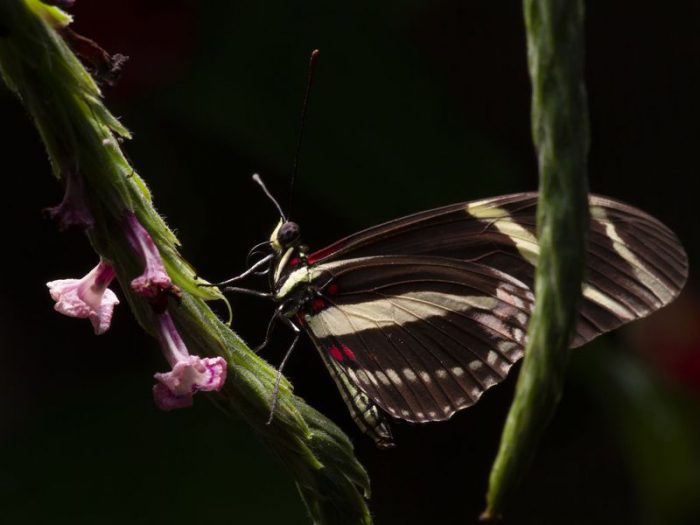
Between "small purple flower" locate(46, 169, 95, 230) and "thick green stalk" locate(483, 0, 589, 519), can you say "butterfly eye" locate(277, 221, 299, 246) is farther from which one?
"thick green stalk" locate(483, 0, 589, 519)

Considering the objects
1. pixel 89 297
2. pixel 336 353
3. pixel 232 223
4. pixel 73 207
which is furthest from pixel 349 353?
pixel 232 223

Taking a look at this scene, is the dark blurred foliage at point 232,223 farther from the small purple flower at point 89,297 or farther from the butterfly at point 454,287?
the small purple flower at point 89,297

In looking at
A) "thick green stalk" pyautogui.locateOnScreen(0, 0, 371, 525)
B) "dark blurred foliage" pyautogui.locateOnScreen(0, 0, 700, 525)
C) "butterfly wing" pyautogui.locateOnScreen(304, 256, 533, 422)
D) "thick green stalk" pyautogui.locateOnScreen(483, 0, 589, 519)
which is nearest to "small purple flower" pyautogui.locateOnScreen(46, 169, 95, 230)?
"thick green stalk" pyautogui.locateOnScreen(0, 0, 371, 525)

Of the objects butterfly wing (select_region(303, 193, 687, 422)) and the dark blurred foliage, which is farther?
the dark blurred foliage

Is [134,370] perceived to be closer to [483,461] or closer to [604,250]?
[483,461]

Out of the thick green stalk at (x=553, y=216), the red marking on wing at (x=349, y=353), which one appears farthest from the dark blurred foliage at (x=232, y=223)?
the thick green stalk at (x=553, y=216)

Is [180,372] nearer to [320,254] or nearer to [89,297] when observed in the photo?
[89,297]

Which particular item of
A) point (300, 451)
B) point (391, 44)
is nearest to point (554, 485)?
point (391, 44)
